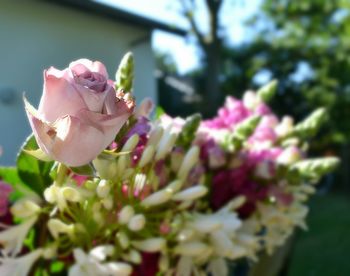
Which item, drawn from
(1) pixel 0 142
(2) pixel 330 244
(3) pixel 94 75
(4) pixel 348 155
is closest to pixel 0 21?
(1) pixel 0 142

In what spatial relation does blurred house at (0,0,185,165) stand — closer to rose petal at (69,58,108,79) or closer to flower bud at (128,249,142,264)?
flower bud at (128,249,142,264)

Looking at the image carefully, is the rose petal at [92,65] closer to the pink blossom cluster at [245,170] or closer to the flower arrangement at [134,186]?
the flower arrangement at [134,186]

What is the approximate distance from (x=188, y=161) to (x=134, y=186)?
0.07 m

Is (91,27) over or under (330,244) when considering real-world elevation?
over

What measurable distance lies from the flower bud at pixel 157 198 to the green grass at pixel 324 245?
6.12ft

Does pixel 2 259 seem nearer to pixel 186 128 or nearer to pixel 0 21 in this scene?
pixel 186 128

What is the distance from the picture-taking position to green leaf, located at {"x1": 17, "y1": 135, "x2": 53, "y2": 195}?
0.56 meters

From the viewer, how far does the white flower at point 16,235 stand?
57cm

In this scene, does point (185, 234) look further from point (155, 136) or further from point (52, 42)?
point (52, 42)

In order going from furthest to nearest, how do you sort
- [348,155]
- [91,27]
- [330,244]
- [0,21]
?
[348,155] → [330,244] → [91,27] → [0,21]

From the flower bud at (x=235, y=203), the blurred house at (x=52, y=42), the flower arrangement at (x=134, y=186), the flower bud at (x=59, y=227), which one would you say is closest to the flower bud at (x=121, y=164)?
the flower arrangement at (x=134, y=186)

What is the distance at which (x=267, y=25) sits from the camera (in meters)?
11.8

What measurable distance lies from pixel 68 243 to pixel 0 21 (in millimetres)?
3357

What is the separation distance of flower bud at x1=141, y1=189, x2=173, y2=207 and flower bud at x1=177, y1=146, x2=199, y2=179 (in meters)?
0.05
